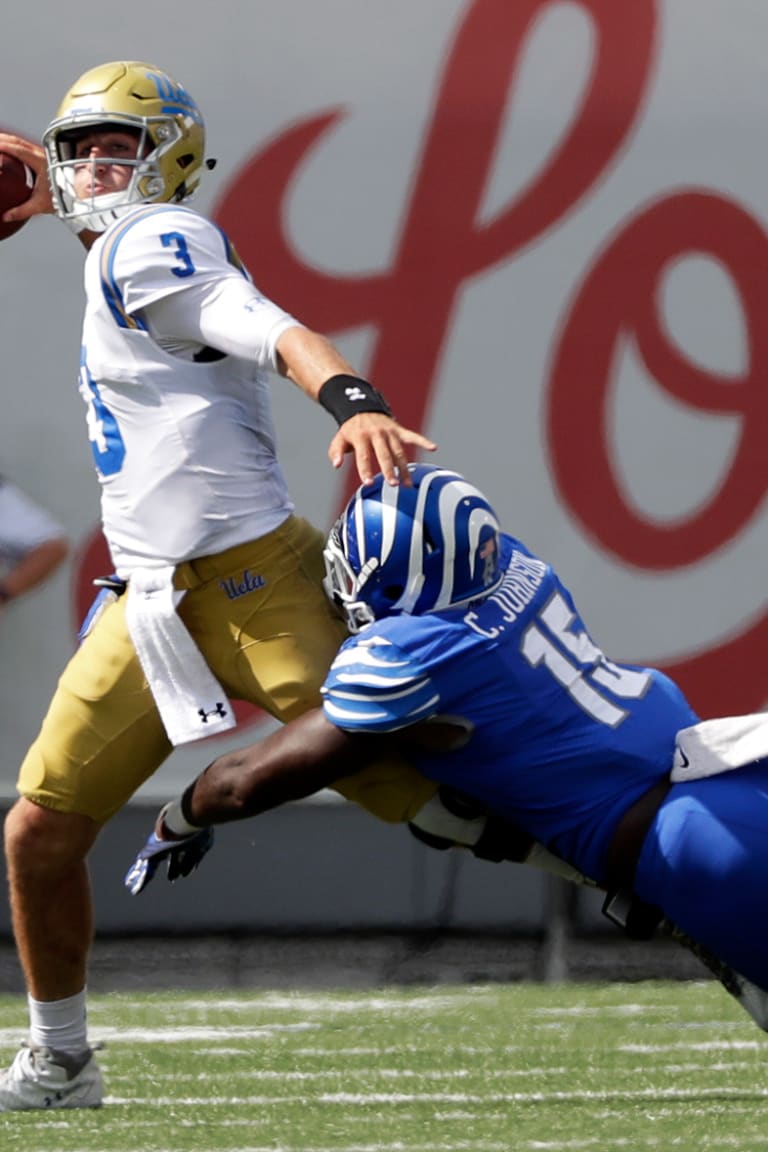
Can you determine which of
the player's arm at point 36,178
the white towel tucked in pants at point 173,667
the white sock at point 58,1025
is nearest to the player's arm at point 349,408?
the white towel tucked in pants at point 173,667

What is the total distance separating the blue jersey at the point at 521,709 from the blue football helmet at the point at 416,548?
0.11 feet

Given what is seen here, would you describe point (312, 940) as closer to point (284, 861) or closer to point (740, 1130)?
point (284, 861)

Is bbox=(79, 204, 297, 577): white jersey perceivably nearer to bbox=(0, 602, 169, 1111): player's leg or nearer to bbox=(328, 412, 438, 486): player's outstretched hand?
bbox=(0, 602, 169, 1111): player's leg

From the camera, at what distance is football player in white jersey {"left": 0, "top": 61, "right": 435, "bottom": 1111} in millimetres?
3152

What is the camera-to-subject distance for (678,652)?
4879 mm

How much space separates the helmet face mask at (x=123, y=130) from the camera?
10.9 feet

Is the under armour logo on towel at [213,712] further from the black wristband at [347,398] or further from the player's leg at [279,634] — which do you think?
the black wristband at [347,398]

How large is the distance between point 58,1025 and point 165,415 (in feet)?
3.06

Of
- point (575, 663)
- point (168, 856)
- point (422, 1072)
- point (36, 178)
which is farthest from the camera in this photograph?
point (36, 178)

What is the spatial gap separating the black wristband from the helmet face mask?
62cm

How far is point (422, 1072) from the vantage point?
3684 millimetres

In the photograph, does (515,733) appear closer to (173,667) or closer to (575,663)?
(575,663)

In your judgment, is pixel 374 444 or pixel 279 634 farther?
pixel 279 634

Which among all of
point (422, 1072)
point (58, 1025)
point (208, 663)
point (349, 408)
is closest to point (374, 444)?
point (349, 408)
